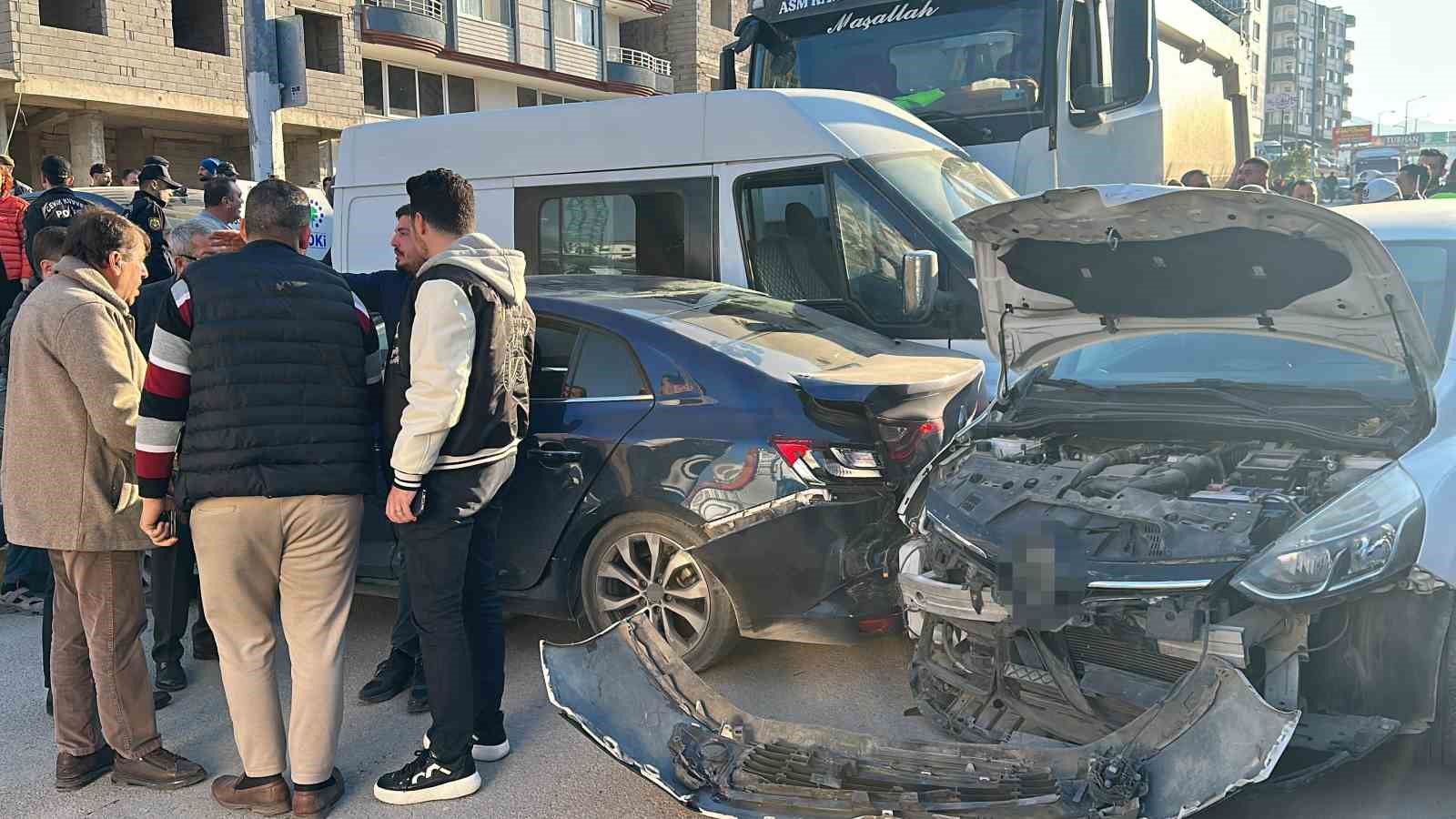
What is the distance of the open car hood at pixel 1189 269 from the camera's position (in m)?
3.44

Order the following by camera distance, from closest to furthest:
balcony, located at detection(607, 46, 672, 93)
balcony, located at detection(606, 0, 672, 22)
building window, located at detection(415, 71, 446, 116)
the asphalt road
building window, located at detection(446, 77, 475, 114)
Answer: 1. the asphalt road
2. building window, located at detection(415, 71, 446, 116)
3. building window, located at detection(446, 77, 475, 114)
4. balcony, located at detection(607, 46, 672, 93)
5. balcony, located at detection(606, 0, 672, 22)

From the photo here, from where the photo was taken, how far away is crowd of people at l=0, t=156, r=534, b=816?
11.4ft

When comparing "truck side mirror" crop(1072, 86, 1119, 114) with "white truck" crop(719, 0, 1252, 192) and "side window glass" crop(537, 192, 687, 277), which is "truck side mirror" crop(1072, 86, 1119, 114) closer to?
"white truck" crop(719, 0, 1252, 192)

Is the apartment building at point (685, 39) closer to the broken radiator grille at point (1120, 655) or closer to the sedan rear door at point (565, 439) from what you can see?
the sedan rear door at point (565, 439)

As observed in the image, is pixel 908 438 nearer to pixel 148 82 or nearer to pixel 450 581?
pixel 450 581

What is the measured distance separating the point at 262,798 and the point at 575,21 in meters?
33.3

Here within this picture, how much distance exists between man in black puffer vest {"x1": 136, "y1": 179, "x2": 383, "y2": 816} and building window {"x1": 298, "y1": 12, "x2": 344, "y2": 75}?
2644 centimetres

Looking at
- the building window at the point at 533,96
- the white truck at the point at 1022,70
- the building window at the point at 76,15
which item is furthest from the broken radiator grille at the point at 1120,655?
the building window at the point at 533,96

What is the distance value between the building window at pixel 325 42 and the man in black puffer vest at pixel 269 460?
86.7 feet

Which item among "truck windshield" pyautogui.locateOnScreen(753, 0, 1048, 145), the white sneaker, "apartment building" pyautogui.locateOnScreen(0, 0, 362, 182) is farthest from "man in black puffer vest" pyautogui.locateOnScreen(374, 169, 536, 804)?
"apartment building" pyautogui.locateOnScreen(0, 0, 362, 182)

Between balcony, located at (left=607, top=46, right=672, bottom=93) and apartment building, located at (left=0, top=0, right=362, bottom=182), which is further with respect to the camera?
balcony, located at (left=607, top=46, right=672, bottom=93)

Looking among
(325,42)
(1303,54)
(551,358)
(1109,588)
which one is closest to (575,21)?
(325,42)

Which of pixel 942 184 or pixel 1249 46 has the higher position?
pixel 1249 46

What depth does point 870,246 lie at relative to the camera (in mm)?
6340
